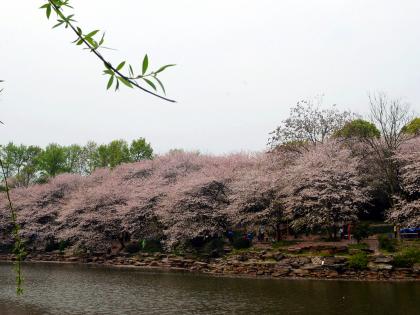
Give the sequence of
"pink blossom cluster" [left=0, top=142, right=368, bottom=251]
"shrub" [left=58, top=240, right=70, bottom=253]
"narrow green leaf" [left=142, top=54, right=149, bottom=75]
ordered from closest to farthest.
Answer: "narrow green leaf" [left=142, top=54, right=149, bottom=75]
"pink blossom cluster" [left=0, top=142, right=368, bottom=251]
"shrub" [left=58, top=240, right=70, bottom=253]

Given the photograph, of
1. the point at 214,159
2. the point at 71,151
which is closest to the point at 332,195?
the point at 214,159

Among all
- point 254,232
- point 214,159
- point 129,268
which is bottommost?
point 129,268

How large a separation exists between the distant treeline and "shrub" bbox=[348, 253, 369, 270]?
4625cm

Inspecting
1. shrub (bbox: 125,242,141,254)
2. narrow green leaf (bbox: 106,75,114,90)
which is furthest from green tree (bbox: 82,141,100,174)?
narrow green leaf (bbox: 106,75,114,90)

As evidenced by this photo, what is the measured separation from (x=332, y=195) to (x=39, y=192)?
121 feet

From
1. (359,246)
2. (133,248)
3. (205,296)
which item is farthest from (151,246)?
(205,296)

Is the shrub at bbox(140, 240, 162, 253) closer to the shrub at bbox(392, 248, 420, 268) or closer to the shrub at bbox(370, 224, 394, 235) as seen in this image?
the shrub at bbox(370, 224, 394, 235)

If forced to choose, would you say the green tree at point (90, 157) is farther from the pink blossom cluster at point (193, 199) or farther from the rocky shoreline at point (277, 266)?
the rocky shoreline at point (277, 266)

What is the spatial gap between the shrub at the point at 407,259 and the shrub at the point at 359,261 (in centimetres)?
161

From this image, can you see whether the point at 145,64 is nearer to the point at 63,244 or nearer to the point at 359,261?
the point at 359,261

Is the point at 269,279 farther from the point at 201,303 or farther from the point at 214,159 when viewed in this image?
the point at 214,159

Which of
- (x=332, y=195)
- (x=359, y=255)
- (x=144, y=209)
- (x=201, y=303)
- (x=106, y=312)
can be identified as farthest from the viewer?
(x=144, y=209)

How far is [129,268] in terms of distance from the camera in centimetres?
3550

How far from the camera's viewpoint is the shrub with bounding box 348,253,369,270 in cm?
2542
